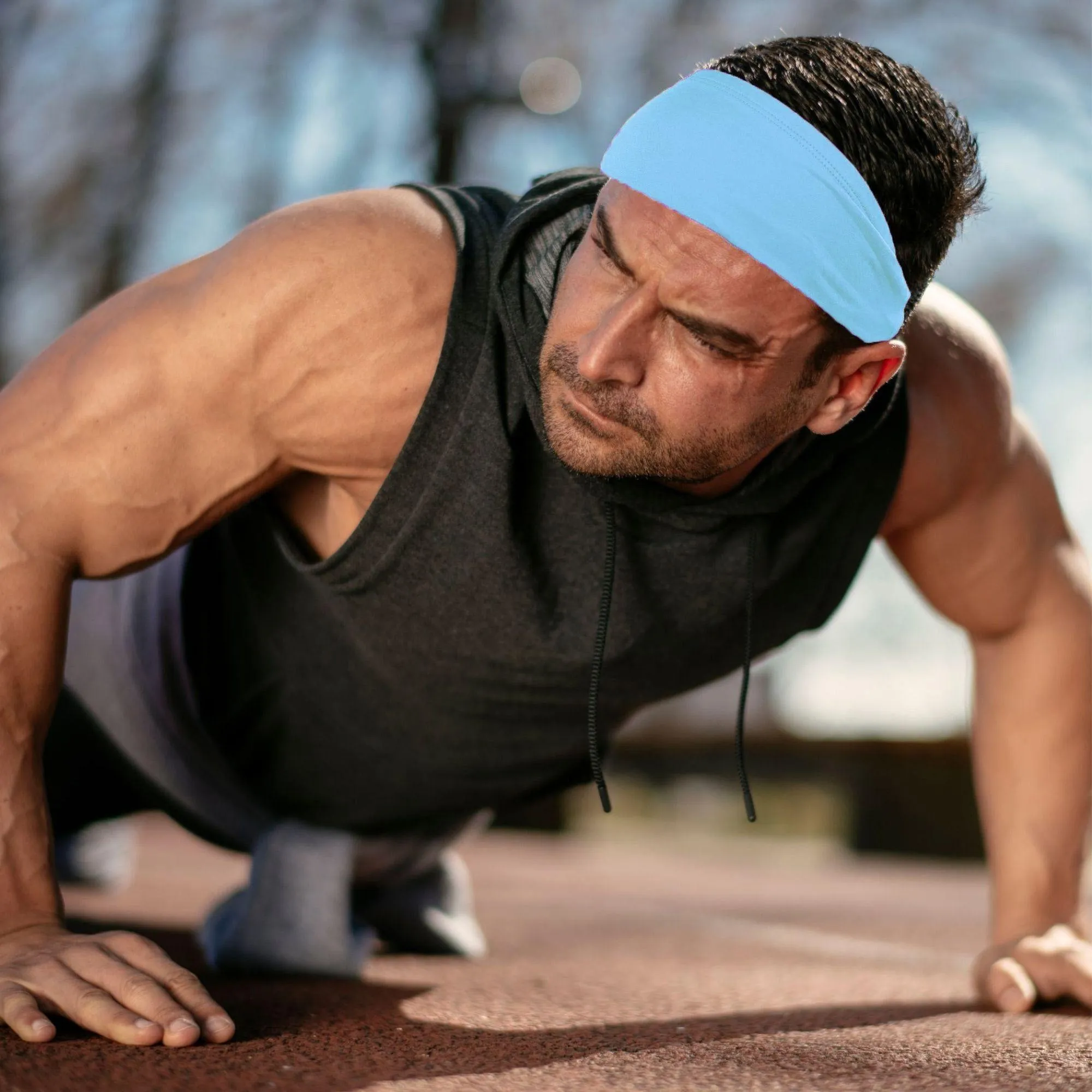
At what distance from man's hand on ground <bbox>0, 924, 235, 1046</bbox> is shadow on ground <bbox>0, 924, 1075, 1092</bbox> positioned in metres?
0.01

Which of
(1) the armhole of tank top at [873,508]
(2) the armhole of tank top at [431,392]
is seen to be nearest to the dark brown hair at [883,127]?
(1) the armhole of tank top at [873,508]

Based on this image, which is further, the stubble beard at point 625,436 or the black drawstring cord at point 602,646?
the black drawstring cord at point 602,646

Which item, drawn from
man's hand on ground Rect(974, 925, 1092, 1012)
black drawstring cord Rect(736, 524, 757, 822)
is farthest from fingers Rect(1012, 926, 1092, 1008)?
black drawstring cord Rect(736, 524, 757, 822)

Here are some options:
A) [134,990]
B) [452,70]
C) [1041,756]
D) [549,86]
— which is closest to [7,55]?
[452,70]

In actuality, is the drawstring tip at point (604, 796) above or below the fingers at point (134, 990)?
above

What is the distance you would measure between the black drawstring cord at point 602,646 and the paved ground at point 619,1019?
0.72 feet

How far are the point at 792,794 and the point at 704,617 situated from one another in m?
4.93

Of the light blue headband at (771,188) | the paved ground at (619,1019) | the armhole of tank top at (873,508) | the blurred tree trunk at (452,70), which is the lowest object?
the paved ground at (619,1019)

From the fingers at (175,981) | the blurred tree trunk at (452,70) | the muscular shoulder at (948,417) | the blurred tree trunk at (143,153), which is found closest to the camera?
the fingers at (175,981)

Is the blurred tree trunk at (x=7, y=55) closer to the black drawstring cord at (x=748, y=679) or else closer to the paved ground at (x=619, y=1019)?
the paved ground at (x=619, y=1019)

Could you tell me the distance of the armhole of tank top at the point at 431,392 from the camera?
128 centimetres

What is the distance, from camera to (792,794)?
6203 mm

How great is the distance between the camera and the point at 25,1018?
1.01 meters

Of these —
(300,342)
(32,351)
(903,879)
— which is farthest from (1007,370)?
(32,351)
